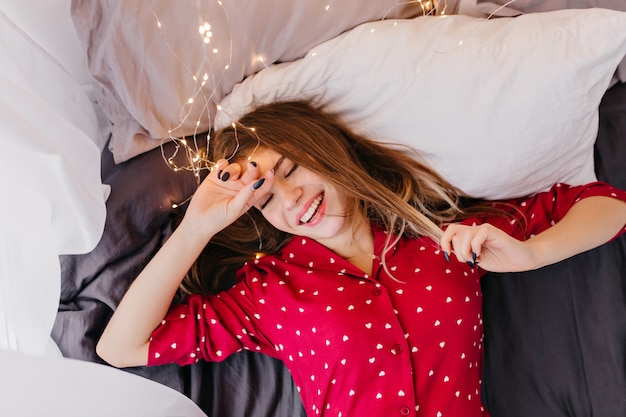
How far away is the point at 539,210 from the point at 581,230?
12 centimetres

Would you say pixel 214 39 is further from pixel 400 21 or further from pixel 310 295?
pixel 310 295

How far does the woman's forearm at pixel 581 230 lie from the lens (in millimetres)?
1115

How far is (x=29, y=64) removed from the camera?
3.96 feet

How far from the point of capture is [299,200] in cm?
118

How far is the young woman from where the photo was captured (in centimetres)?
116

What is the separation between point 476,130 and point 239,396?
2.45ft

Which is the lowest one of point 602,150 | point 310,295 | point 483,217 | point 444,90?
point 310,295

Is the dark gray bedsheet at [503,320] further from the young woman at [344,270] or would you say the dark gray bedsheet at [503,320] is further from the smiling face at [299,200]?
the smiling face at [299,200]

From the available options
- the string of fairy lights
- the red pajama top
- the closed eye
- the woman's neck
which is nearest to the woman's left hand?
the red pajama top

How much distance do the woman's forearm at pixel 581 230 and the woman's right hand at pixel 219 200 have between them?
1.74 feet

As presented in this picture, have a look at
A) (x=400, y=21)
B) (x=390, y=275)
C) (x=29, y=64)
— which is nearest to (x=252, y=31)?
(x=400, y=21)

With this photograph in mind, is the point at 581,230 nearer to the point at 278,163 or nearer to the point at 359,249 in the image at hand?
the point at 359,249

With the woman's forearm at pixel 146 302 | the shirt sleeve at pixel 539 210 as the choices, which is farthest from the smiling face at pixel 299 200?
the shirt sleeve at pixel 539 210

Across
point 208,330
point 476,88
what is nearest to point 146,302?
point 208,330
